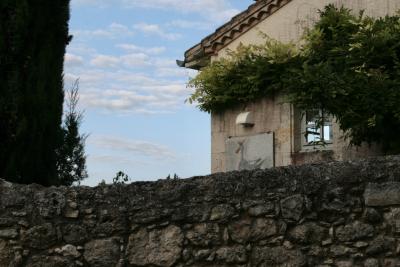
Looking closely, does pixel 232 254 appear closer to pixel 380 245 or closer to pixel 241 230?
pixel 241 230

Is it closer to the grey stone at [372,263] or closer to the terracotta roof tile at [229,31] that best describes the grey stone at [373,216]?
the grey stone at [372,263]

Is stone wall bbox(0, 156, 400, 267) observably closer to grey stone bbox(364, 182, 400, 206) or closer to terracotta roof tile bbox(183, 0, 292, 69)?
grey stone bbox(364, 182, 400, 206)

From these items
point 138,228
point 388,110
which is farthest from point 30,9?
point 388,110

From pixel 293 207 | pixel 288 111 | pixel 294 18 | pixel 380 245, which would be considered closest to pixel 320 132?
pixel 288 111

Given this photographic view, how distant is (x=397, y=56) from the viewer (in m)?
9.13

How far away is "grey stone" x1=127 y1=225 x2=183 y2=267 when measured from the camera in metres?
4.64

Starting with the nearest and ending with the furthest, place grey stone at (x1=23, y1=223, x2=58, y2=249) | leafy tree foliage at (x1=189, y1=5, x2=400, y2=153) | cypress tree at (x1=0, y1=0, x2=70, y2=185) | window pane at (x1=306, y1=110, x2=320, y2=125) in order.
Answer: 1. grey stone at (x1=23, y1=223, x2=58, y2=249)
2. cypress tree at (x1=0, y1=0, x2=70, y2=185)
3. leafy tree foliage at (x1=189, y1=5, x2=400, y2=153)
4. window pane at (x1=306, y1=110, x2=320, y2=125)

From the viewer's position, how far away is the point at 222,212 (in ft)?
15.2

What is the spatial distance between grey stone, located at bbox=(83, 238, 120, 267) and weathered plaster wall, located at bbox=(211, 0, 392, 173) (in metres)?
5.73

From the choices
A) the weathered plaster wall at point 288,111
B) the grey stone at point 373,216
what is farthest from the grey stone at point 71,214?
the weathered plaster wall at point 288,111

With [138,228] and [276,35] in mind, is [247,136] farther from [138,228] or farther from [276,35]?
[138,228]

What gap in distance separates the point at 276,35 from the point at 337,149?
2.40m

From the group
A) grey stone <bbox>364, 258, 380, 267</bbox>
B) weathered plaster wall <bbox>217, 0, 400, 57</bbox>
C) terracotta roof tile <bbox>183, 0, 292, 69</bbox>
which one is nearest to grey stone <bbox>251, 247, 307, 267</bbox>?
grey stone <bbox>364, 258, 380, 267</bbox>

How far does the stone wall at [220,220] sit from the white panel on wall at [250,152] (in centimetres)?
592
